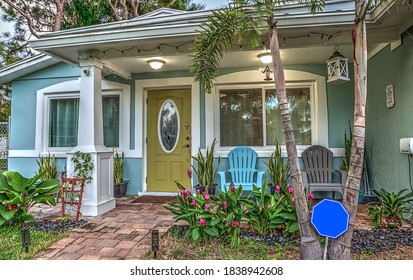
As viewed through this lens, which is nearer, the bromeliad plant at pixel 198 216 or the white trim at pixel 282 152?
the bromeliad plant at pixel 198 216

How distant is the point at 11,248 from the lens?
2.48m

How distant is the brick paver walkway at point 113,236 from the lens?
2365 millimetres

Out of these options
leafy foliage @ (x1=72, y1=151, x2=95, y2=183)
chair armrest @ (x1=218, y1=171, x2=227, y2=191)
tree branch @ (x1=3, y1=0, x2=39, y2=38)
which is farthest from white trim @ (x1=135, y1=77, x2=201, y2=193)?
tree branch @ (x1=3, y1=0, x2=39, y2=38)

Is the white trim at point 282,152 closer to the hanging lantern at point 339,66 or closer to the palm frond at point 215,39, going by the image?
the hanging lantern at point 339,66

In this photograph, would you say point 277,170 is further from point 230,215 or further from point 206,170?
point 230,215

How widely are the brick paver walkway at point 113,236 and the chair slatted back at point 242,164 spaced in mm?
1352

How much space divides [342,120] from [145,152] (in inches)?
137

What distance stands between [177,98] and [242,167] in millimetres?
1744

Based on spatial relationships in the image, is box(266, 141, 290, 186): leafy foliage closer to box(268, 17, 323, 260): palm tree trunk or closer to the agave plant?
the agave plant

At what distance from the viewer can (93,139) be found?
3688 millimetres

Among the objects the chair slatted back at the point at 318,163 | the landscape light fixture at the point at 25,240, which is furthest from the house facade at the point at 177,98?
the landscape light fixture at the point at 25,240

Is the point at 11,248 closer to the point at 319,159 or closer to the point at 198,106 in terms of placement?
the point at 198,106
